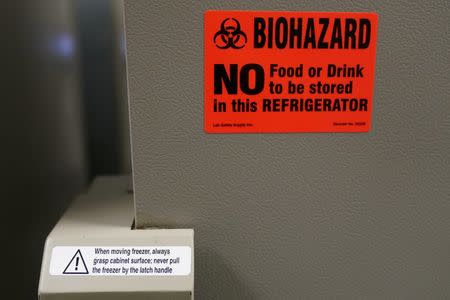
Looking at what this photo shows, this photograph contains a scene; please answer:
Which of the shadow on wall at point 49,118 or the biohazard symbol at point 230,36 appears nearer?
the biohazard symbol at point 230,36

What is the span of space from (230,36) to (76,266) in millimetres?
380

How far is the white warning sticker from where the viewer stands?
57 centimetres

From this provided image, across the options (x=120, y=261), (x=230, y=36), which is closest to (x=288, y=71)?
(x=230, y=36)

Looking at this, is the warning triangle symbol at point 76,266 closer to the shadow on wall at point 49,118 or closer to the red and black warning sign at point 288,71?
the red and black warning sign at point 288,71

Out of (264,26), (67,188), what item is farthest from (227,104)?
(67,188)

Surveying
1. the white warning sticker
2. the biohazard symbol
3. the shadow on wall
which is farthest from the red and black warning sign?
the shadow on wall

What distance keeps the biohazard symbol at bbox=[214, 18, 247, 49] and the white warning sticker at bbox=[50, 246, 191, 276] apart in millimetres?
Answer: 294

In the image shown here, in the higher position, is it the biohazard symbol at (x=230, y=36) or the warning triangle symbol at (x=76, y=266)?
the biohazard symbol at (x=230, y=36)

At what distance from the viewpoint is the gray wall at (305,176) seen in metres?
0.59

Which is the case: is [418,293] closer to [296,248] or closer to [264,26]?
[296,248]

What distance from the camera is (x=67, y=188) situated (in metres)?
1.12

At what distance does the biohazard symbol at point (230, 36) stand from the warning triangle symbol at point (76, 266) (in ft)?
1.15

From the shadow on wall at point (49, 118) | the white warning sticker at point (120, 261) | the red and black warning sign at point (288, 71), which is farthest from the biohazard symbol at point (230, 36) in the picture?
the shadow on wall at point (49, 118)

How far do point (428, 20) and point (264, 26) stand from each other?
237 millimetres
